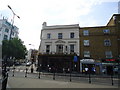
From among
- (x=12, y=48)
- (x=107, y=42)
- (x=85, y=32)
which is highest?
(x=85, y=32)

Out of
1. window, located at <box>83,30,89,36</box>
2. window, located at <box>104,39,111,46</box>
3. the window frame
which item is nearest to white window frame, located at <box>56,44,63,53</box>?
the window frame

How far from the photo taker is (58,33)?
104 feet

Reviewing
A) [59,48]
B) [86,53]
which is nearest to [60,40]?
[59,48]

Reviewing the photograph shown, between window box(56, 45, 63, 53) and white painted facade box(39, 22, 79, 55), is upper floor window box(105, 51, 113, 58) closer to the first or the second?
white painted facade box(39, 22, 79, 55)

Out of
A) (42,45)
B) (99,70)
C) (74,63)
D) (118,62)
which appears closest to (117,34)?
(118,62)

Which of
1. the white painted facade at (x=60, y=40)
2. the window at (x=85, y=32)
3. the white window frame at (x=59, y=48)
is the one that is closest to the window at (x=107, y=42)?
the window at (x=85, y=32)

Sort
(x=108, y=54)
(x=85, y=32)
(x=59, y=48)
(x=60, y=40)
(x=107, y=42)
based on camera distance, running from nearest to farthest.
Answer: (x=108, y=54)
(x=107, y=42)
(x=85, y=32)
(x=59, y=48)
(x=60, y=40)

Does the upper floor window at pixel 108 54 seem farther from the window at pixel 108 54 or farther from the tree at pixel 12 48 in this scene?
the tree at pixel 12 48

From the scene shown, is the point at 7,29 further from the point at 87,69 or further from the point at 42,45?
the point at 87,69

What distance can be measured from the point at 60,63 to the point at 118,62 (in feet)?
42.0

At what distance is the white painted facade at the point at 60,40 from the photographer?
2966cm

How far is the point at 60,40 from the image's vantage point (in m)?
30.6

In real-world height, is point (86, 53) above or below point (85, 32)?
Answer: below

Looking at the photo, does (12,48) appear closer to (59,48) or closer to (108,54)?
(59,48)
